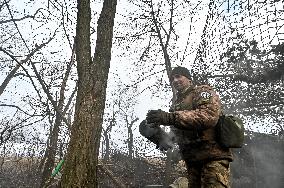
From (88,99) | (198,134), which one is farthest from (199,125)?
(88,99)

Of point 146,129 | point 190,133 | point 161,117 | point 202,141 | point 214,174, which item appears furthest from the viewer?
point 146,129

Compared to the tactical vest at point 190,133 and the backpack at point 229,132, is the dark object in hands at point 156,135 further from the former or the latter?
the backpack at point 229,132

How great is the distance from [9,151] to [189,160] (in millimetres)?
17079

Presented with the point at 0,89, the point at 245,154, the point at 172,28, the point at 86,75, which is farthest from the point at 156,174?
the point at 0,89

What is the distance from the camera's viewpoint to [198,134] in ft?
11.7

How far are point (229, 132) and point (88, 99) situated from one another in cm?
188

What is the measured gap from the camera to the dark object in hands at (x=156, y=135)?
12.7ft

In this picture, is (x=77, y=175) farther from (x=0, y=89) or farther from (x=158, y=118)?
(x=0, y=89)

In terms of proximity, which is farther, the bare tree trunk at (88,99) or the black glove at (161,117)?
the bare tree trunk at (88,99)

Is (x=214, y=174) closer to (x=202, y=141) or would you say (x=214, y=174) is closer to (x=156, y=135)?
(x=202, y=141)

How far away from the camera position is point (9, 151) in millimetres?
18453

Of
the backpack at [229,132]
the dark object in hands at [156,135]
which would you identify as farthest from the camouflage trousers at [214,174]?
the dark object in hands at [156,135]

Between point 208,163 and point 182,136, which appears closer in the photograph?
point 208,163

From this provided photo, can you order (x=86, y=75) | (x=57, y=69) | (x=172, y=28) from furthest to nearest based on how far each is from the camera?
(x=57, y=69), (x=172, y=28), (x=86, y=75)
